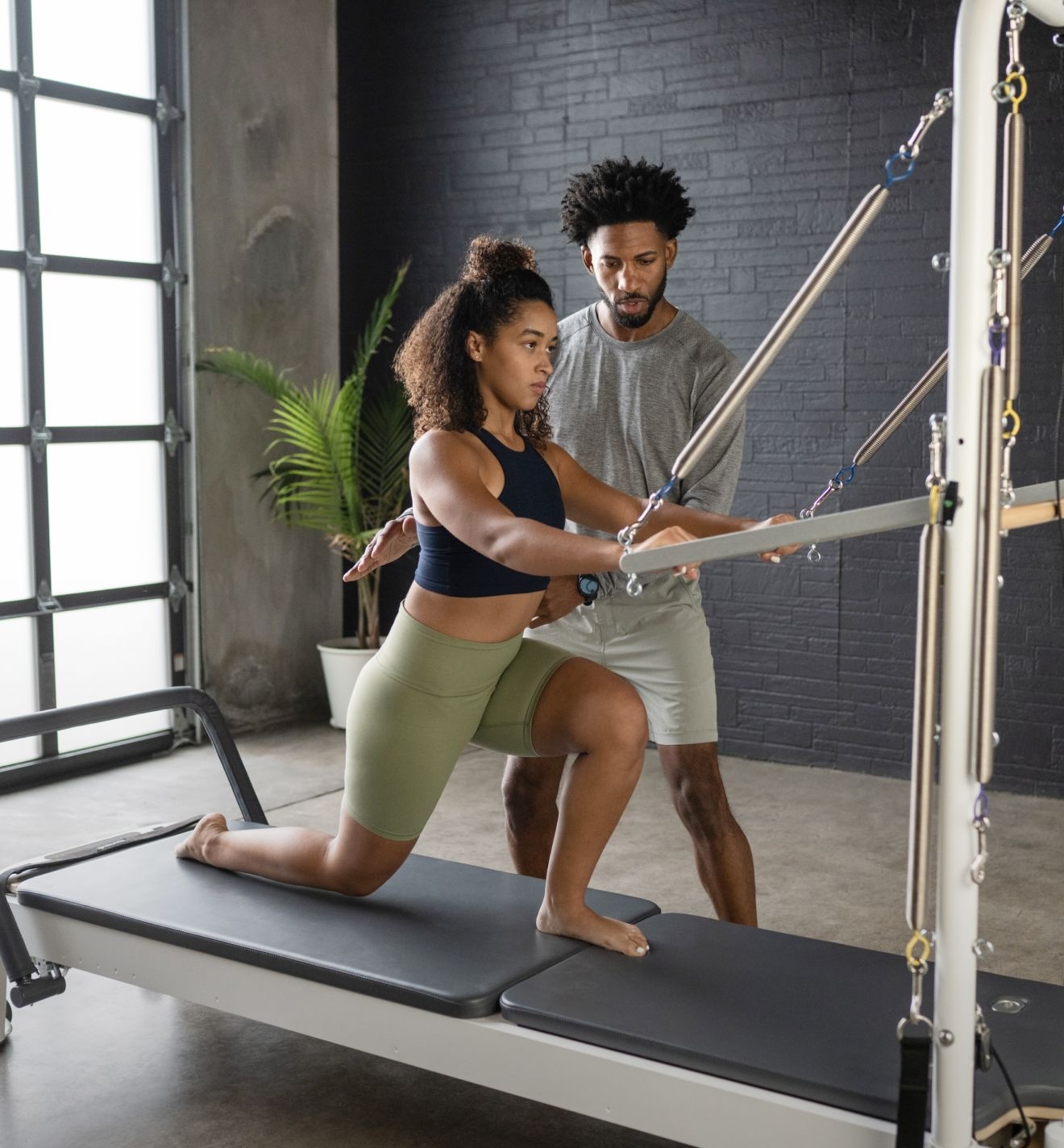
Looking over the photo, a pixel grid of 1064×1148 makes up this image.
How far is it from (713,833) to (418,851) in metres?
1.54

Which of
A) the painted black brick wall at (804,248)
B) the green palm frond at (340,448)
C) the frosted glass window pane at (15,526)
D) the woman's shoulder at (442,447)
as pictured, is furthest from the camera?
the green palm frond at (340,448)

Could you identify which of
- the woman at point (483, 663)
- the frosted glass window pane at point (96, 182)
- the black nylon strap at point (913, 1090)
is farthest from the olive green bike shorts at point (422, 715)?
the frosted glass window pane at point (96, 182)

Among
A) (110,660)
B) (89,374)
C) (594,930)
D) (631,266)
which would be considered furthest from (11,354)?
(594,930)

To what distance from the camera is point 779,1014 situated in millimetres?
2219

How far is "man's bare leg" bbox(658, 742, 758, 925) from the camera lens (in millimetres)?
3031

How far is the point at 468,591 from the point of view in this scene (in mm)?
2566

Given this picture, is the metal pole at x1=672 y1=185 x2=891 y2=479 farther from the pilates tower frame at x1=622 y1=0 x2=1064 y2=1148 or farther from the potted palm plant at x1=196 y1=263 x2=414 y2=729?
the potted palm plant at x1=196 y1=263 x2=414 y2=729

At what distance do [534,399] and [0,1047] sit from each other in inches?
68.0

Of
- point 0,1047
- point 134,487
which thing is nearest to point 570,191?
point 0,1047

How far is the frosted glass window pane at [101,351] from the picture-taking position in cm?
541

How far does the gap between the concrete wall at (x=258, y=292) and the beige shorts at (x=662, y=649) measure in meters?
3.12

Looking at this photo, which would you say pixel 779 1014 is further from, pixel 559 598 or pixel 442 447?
pixel 442 447

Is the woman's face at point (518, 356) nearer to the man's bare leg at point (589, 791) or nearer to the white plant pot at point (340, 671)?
the man's bare leg at point (589, 791)

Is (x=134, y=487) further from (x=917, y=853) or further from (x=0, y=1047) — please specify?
(x=917, y=853)
